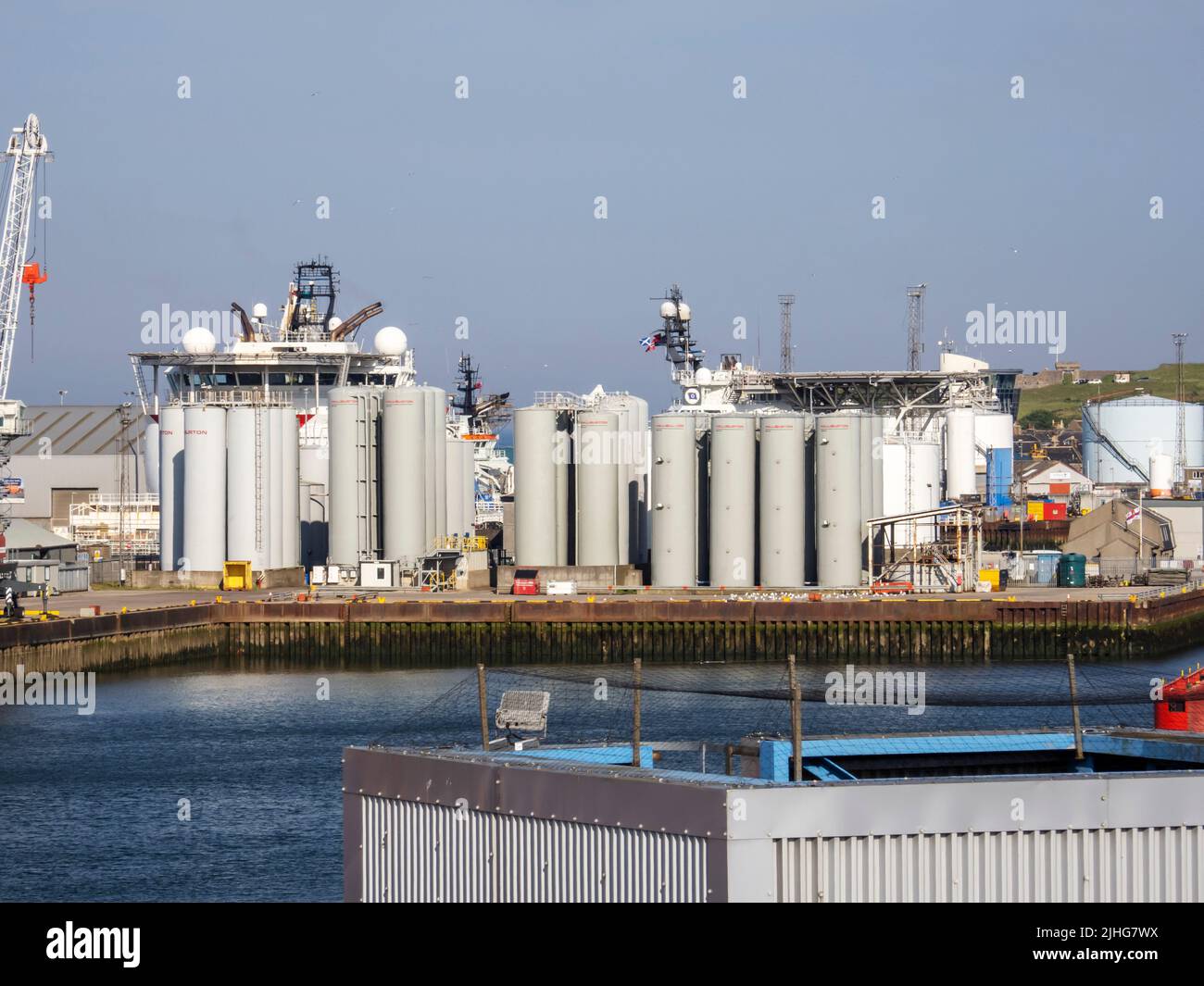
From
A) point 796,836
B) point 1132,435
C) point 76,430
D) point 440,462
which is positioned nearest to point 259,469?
point 440,462

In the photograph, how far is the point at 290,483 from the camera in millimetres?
86125

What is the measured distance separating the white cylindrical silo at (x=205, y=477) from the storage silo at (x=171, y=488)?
1.67 metres

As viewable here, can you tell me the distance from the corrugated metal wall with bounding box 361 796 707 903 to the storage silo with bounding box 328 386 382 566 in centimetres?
6092

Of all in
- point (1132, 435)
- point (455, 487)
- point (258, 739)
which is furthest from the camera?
point (1132, 435)

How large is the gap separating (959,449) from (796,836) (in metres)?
108

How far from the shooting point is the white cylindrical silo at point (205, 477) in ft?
277

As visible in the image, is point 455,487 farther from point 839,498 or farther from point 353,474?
point 839,498

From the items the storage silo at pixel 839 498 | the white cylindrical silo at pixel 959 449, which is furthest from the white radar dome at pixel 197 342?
the white cylindrical silo at pixel 959 449

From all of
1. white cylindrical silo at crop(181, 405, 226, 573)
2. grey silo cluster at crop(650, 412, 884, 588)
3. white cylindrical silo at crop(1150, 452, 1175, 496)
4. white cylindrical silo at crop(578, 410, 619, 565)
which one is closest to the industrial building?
grey silo cluster at crop(650, 412, 884, 588)

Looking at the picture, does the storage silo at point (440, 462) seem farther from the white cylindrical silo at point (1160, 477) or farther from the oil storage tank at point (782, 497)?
the white cylindrical silo at point (1160, 477)

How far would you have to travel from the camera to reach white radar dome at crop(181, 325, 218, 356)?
9744 cm

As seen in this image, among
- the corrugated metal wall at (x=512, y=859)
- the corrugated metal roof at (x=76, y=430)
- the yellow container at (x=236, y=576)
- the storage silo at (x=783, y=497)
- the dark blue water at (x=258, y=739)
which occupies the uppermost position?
the corrugated metal roof at (x=76, y=430)
